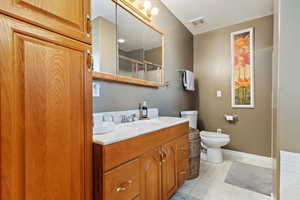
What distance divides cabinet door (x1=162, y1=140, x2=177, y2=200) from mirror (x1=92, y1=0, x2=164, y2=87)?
80 centimetres

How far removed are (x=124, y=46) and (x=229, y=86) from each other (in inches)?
81.7

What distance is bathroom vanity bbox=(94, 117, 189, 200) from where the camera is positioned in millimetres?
814

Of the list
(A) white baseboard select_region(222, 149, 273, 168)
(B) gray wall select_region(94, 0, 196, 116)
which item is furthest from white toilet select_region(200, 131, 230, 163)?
(B) gray wall select_region(94, 0, 196, 116)

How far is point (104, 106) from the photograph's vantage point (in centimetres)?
140

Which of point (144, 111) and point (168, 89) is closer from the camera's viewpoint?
point (144, 111)

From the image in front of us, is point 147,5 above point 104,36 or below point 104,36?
above

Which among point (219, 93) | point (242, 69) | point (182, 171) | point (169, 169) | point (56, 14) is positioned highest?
point (242, 69)

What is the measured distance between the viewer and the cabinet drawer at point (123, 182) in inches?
32.5

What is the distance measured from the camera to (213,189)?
1.71m

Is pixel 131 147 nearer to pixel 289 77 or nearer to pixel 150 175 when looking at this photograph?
pixel 150 175

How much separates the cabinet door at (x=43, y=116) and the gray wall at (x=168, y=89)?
2.02 ft

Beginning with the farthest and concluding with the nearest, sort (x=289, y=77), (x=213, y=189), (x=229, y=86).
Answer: (x=229, y=86) < (x=213, y=189) < (x=289, y=77)

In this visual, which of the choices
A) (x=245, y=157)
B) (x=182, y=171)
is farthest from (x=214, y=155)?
(x=182, y=171)

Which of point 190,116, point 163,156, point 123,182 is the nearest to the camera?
point 123,182
